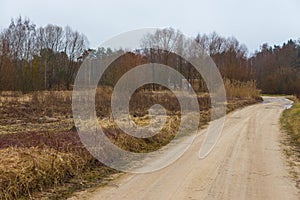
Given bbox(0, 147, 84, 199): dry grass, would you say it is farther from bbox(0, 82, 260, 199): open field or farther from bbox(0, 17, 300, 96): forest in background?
bbox(0, 17, 300, 96): forest in background

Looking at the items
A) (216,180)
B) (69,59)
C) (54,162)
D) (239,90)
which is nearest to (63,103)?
(54,162)

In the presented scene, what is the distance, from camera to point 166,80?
2139cm

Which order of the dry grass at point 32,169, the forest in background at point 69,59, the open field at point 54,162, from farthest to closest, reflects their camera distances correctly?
the forest in background at point 69,59 < the open field at point 54,162 < the dry grass at point 32,169

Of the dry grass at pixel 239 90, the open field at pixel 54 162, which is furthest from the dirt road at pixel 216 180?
the dry grass at pixel 239 90

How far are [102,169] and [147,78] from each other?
481 inches

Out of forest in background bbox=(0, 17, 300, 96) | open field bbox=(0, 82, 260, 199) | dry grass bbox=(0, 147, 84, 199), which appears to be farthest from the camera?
forest in background bbox=(0, 17, 300, 96)

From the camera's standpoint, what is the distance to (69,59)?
49406 mm

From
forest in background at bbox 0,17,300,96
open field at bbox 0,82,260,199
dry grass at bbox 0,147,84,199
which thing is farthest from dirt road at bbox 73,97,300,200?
forest in background at bbox 0,17,300,96

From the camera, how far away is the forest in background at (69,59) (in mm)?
29773

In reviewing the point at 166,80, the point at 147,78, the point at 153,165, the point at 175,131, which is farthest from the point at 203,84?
the point at 153,165

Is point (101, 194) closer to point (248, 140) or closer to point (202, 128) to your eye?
point (248, 140)

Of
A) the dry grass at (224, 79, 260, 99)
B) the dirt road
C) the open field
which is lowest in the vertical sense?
the dirt road

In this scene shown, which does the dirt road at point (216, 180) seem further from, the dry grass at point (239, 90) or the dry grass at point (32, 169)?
the dry grass at point (239, 90)

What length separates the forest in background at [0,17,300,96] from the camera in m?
29.8
